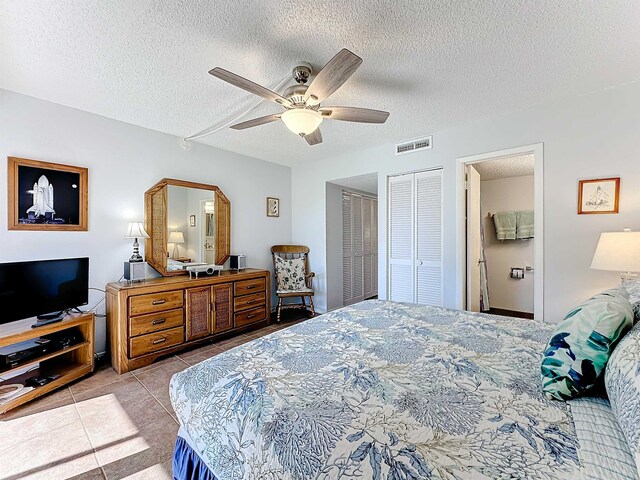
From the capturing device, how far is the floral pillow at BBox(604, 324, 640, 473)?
2.23 ft

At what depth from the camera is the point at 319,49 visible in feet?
6.11

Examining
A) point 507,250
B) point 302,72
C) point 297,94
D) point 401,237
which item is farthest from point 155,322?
point 507,250

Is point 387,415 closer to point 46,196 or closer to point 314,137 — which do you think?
point 314,137

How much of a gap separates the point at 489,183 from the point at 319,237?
2.97m

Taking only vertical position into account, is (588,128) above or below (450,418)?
above

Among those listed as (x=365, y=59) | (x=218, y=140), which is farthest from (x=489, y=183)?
(x=218, y=140)

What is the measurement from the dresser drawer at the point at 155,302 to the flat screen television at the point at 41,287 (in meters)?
0.43

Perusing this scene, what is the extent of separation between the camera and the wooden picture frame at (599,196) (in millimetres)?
2381

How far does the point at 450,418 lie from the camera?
905 millimetres

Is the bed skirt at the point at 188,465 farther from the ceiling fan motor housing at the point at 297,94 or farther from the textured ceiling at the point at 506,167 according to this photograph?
the textured ceiling at the point at 506,167

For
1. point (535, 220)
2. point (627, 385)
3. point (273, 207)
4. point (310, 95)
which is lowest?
point (627, 385)

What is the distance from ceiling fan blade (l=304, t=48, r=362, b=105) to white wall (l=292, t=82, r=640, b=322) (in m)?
1.51

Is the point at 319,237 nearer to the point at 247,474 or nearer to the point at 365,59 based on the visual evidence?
the point at 365,59

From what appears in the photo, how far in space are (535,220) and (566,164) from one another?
55 centimetres
